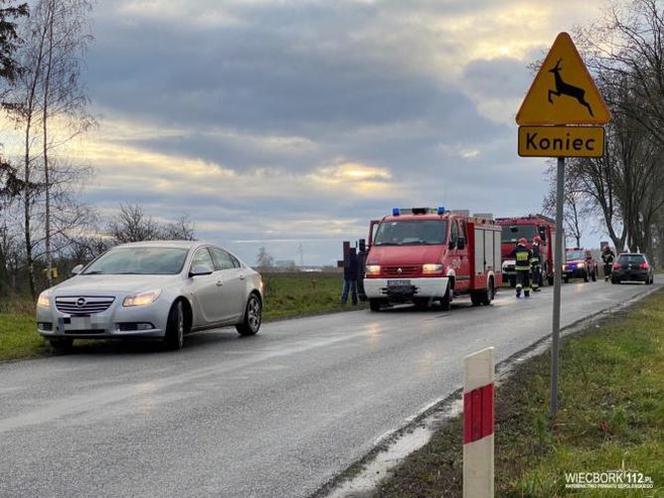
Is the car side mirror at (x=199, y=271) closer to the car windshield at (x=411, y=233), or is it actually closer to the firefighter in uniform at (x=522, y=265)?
the car windshield at (x=411, y=233)

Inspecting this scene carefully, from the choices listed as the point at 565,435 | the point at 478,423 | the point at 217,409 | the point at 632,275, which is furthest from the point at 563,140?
the point at 632,275

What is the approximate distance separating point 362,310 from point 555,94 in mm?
15198

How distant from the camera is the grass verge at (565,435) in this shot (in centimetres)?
491

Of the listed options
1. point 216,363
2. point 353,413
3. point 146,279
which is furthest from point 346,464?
point 146,279

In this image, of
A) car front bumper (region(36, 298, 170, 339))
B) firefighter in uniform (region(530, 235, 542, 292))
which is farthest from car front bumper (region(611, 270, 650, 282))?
car front bumper (region(36, 298, 170, 339))

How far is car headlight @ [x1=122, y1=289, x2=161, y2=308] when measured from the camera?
1121cm

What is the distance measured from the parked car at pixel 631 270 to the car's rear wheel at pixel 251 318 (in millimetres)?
29079

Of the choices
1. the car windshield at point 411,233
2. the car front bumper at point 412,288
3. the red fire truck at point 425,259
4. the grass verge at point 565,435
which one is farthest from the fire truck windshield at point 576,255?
the grass verge at point 565,435

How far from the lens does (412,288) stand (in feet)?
64.7

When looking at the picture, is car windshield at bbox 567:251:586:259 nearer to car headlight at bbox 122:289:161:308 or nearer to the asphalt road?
the asphalt road

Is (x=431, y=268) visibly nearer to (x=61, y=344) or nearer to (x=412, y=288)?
(x=412, y=288)

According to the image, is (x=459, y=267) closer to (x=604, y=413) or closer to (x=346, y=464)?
(x=604, y=413)

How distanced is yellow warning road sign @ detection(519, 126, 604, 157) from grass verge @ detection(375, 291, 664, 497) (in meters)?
2.08

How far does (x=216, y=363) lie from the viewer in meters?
10.6
